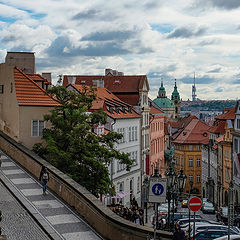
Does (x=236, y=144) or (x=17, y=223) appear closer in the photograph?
(x=17, y=223)

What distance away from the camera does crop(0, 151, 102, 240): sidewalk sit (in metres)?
17.7

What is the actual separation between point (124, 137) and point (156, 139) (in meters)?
23.3

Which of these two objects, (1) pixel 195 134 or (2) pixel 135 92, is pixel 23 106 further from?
(1) pixel 195 134

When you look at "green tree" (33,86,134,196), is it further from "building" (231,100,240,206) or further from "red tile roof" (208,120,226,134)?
"red tile roof" (208,120,226,134)

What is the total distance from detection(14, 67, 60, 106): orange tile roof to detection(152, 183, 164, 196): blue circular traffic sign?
21.3m

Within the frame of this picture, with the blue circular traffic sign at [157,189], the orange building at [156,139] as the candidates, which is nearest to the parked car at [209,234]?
the blue circular traffic sign at [157,189]

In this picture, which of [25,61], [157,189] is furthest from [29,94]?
A: [157,189]

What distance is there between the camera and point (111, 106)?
2154 inches

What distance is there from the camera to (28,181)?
26.2 metres

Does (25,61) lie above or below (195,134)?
above

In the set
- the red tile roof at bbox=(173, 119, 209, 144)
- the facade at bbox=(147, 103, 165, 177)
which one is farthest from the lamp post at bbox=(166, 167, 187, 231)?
the red tile roof at bbox=(173, 119, 209, 144)

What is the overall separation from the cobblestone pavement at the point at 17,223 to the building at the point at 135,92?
43294 mm

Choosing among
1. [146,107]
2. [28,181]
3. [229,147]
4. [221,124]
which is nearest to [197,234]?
[28,181]

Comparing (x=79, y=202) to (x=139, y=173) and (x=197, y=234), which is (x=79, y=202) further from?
(x=139, y=173)
